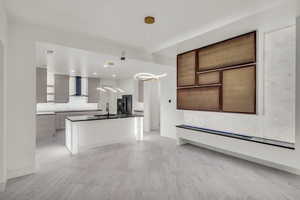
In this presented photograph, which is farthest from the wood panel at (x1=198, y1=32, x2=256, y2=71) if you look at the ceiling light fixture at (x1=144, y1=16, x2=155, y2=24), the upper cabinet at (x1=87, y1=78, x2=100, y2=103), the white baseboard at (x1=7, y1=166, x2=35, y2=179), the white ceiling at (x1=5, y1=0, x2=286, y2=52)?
the upper cabinet at (x1=87, y1=78, x2=100, y2=103)

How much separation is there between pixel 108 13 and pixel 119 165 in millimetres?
2829

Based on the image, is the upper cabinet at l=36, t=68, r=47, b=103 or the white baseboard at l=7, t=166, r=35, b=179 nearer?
the white baseboard at l=7, t=166, r=35, b=179

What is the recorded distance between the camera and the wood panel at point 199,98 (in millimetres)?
3650

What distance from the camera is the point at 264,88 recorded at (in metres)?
3.18

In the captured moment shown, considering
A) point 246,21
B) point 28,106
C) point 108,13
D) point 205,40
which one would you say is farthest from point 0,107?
point 246,21

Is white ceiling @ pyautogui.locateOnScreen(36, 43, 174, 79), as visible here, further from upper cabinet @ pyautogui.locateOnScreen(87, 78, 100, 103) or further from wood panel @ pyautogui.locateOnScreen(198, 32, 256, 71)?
upper cabinet @ pyautogui.locateOnScreen(87, 78, 100, 103)

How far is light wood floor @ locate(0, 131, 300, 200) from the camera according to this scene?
2.24m

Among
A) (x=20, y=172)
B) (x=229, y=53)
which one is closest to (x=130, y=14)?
(x=229, y=53)

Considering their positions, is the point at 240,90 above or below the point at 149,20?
below

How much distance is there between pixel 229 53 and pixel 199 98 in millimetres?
1218

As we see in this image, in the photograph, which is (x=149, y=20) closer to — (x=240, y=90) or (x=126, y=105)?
(x=240, y=90)

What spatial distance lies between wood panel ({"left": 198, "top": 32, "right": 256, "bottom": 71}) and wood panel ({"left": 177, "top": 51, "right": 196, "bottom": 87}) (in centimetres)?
20

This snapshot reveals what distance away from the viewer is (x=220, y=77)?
352 cm

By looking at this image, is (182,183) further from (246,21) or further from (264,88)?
(246,21)
